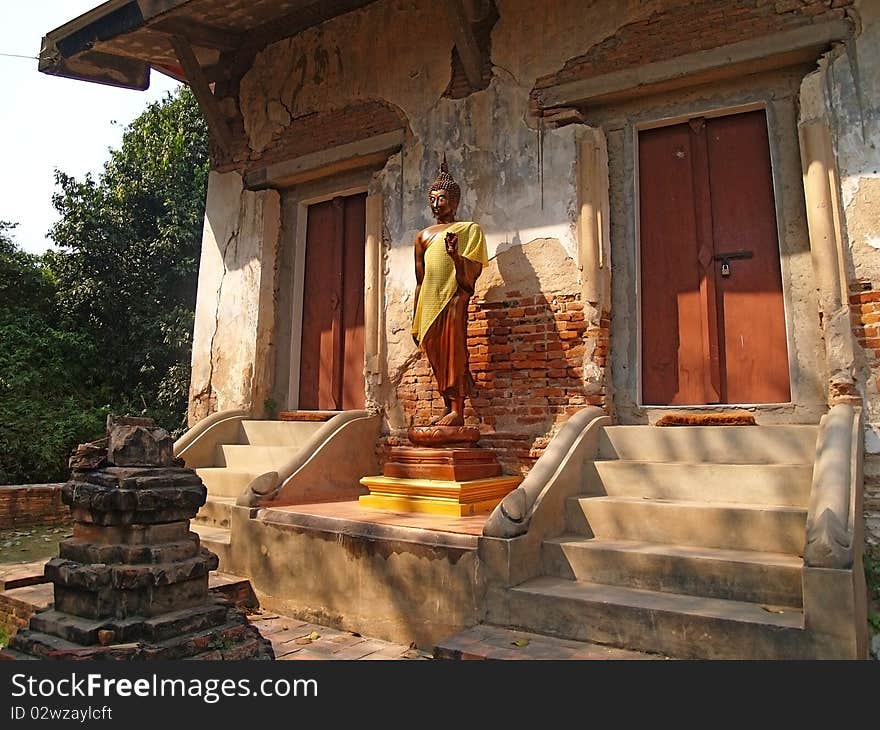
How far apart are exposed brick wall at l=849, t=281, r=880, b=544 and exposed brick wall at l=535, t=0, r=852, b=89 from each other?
2.14 meters

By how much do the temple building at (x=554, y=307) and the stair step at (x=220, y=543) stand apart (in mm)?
35

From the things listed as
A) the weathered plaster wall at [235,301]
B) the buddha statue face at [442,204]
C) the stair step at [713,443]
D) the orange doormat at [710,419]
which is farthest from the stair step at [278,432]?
the orange doormat at [710,419]

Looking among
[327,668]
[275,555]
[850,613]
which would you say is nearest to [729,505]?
[850,613]

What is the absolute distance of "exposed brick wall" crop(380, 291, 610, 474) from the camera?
576 cm

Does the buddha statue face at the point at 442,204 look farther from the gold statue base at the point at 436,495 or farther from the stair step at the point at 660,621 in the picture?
the stair step at the point at 660,621

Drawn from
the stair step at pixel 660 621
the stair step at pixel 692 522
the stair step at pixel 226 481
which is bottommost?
the stair step at pixel 660 621

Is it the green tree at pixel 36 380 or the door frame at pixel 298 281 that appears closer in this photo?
the door frame at pixel 298 281

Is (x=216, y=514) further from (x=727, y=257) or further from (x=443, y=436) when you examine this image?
(x=727, y=257)

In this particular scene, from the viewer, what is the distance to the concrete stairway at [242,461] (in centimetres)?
603

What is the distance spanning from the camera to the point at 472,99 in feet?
21.6

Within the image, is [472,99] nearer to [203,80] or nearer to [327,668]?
[203,80]

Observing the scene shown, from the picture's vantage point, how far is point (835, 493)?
11.2 ft

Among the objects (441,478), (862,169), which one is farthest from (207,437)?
(862,169)

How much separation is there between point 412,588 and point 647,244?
3640mm
